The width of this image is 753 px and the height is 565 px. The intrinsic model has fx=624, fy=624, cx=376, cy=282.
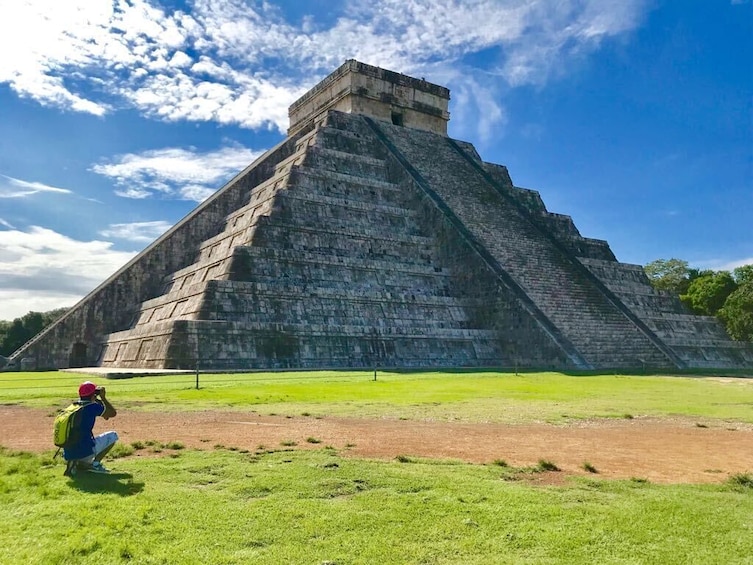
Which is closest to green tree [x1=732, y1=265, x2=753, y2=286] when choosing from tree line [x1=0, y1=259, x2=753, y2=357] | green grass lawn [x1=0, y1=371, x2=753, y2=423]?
tree line [x1=0, y1=259, x2=753, y2=357]

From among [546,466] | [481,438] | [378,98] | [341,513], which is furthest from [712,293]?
[341,513]

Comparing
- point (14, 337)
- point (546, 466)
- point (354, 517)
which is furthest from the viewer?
point (14, 337)

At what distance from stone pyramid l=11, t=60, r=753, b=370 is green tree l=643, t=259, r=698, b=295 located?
2742 cm

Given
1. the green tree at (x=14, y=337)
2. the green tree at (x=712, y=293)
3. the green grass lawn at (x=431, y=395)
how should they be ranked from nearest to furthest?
the green grass lawn at (x=431, y=395) → the green tree at (x=14, y=337) → the green tree at (x=712, y=293)

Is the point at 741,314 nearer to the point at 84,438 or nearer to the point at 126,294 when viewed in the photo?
the point at 126,294

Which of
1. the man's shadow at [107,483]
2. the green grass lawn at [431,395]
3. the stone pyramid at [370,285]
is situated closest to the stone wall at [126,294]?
the stone pyramid at [370,285]

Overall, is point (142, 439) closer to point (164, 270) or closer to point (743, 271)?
point (164, 270)

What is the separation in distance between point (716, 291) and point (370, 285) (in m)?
35.1

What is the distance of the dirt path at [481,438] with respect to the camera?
6727 mm

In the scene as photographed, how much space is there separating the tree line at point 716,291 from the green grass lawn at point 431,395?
25108 millimetres

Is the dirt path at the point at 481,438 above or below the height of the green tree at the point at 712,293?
below

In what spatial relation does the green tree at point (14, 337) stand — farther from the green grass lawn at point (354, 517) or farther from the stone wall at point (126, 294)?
the green grass lawn at point (354, 517)

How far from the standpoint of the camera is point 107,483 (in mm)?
5398

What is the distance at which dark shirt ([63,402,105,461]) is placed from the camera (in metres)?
5.66
